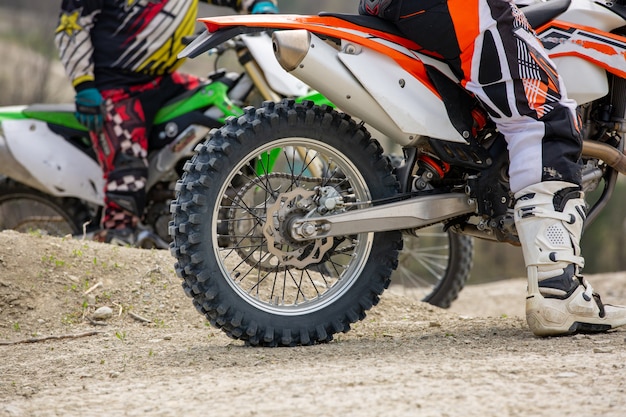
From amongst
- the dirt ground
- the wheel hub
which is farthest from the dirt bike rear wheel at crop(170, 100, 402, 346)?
the dirt ground

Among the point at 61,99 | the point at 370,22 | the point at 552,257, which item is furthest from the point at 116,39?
the point at 61,99

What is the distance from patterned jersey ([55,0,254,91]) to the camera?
243 inches

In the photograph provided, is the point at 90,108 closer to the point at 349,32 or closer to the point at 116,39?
the point at 116,39

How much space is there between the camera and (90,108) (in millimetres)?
6164

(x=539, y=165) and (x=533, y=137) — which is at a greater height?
(x=533, y=137)

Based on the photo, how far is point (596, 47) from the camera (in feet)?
13.8

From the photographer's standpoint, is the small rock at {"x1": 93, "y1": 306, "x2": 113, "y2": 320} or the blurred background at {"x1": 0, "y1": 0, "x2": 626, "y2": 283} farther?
the blurred background at {"x1": 0, "y1": 0, "x2": 626, "y2": 283}

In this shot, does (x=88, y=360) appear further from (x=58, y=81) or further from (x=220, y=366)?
(x=58, y=81)

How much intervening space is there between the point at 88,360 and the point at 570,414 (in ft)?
6.42

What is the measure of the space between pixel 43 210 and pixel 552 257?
4.07 m

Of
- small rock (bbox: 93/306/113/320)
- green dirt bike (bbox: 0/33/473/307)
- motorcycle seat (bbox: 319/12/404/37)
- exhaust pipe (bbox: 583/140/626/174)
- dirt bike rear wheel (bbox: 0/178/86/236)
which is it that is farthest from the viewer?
dirt bike rear wheel (bbox: 0/178/86/236)

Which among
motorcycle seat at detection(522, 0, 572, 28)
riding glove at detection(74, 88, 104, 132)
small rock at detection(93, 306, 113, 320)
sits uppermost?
motorcycle seat at detection(522, 0, 572, 28)

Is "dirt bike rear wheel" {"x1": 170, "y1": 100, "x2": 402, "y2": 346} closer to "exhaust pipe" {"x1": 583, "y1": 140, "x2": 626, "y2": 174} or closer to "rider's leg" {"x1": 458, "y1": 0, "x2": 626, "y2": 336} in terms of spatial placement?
"rider's leg" {"x1": 458, "y1": 0, "x2": 626, "y2": 336}

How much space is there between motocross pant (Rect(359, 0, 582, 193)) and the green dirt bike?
224 cm
